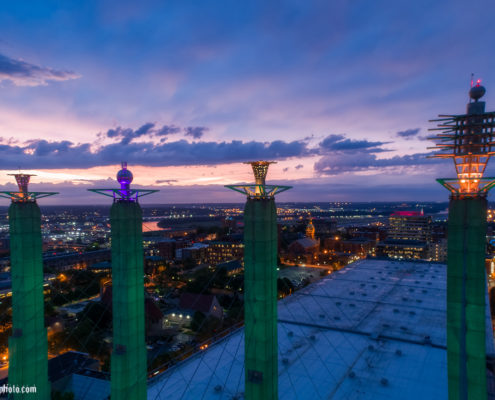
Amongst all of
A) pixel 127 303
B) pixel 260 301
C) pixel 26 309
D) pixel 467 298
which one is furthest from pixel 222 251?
pixel 467 298

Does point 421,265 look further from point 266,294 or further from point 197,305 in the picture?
point 266,294

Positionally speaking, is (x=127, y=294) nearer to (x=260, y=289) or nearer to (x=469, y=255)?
(x=260, y=289)

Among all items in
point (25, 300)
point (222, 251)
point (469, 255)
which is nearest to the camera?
point (469, 255)

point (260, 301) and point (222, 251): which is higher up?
point (260, 301)

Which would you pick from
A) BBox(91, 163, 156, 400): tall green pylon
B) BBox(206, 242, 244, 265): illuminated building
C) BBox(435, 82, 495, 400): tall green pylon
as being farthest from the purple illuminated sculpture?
BBox(206, 242, 244, 265): illuminated building

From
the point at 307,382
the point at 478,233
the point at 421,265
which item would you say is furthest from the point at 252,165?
the point at 421,265

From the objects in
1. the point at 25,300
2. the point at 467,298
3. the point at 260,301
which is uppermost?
the point at 467,298

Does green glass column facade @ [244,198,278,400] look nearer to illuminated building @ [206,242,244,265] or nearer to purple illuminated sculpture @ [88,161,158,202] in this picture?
purple illuminated sculpture @ [88,161,158,202]
